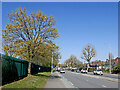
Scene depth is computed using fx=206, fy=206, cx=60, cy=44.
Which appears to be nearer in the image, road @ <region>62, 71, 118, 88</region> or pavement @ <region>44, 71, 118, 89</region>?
pavement @ <region>44, 71, 118, 89</region>

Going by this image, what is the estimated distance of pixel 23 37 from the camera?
3184 centimetres

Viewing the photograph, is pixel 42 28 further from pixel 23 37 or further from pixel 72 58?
pixel 72 58

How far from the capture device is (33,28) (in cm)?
3134

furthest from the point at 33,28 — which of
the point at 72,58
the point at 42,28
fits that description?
the point at 72,58

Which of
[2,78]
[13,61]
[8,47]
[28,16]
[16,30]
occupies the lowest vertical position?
[2,78]

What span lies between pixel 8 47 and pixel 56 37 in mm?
7639

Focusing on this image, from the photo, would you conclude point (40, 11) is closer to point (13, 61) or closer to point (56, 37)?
point (56, 37)

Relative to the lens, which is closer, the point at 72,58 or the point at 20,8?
the point at 20,8

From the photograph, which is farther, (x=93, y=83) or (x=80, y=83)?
(x=93, y=83)

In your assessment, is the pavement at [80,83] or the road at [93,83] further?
the road at [93,83]

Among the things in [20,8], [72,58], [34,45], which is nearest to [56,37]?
[34,45]

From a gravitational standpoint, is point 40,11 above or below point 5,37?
above

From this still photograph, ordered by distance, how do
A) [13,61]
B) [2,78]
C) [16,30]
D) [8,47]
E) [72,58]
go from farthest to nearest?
1. [72,58]
2. [16,30]
3. [8,47]
4. [13,61]
5. [2,78]

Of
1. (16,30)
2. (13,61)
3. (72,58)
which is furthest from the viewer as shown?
(72,58)
